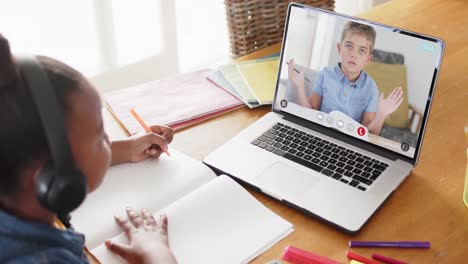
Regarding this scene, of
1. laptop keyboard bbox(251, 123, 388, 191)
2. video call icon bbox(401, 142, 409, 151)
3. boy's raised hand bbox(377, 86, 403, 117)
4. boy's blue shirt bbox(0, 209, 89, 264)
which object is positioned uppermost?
boy's raised hand bbox(377, 86, 403, 117)

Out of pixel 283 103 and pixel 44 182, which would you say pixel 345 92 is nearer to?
pixel 283 103

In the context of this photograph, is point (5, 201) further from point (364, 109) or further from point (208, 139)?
point (364, 109)

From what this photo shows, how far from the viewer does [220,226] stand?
0.91 meters

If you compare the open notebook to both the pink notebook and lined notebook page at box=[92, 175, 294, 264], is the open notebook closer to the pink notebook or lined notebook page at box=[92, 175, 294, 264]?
lined notebook page at box=[92, 175, 294, 264]

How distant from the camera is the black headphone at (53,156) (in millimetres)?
571

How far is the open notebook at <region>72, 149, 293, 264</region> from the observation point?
0.87 metres

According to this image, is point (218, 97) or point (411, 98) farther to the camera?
point (218, 97)

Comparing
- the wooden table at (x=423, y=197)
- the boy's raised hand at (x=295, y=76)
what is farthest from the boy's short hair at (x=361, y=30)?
the wooden table at (x=423, y=197)

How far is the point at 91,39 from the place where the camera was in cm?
212

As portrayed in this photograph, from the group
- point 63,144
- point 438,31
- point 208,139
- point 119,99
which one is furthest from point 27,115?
point 438,31

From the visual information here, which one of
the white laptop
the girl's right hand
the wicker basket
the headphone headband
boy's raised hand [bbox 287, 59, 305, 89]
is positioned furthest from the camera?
the wicker basket

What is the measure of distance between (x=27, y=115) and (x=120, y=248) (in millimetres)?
340

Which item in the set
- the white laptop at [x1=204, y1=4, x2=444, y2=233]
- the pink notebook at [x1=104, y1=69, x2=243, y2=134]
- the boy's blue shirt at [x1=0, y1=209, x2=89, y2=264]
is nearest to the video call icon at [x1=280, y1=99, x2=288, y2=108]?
the white laptop at [x1=204, y1=4, x2=444, y2=233]

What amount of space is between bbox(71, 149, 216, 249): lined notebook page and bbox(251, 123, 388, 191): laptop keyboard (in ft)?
0.49
